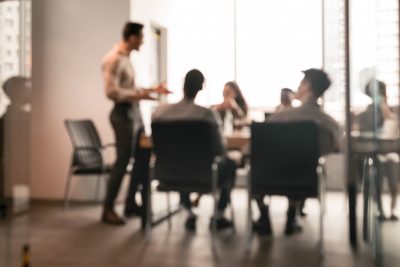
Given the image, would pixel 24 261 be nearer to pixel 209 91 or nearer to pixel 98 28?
pixel 98 28

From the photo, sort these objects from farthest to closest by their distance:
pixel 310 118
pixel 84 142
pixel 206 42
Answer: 1. pixel 206 42
2. pixel 84 142
3. pixel 310 118

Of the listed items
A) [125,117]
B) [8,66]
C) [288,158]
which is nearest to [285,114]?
[288,158]

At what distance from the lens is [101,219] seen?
4.66 m

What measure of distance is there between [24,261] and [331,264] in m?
1.76

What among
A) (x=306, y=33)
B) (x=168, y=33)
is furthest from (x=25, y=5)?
(x=306, y=33)

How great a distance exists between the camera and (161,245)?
3.68 meters

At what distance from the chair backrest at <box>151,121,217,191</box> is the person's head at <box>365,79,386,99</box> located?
1.02 metres

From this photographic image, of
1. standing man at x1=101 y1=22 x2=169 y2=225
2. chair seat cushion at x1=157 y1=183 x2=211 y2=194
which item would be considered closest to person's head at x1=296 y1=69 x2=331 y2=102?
chair seat cushion at x1=157 y1=183 x2=211 y2=194

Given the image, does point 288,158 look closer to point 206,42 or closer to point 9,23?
point 9,23

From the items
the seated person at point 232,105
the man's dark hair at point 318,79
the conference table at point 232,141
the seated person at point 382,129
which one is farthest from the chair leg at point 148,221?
the seated person at point 382,129

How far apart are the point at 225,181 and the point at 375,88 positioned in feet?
4.71

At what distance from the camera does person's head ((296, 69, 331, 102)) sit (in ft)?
13.0

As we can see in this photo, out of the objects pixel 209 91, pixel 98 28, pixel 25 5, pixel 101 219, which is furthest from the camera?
pixel 209 91

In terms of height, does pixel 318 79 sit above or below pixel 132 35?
below
